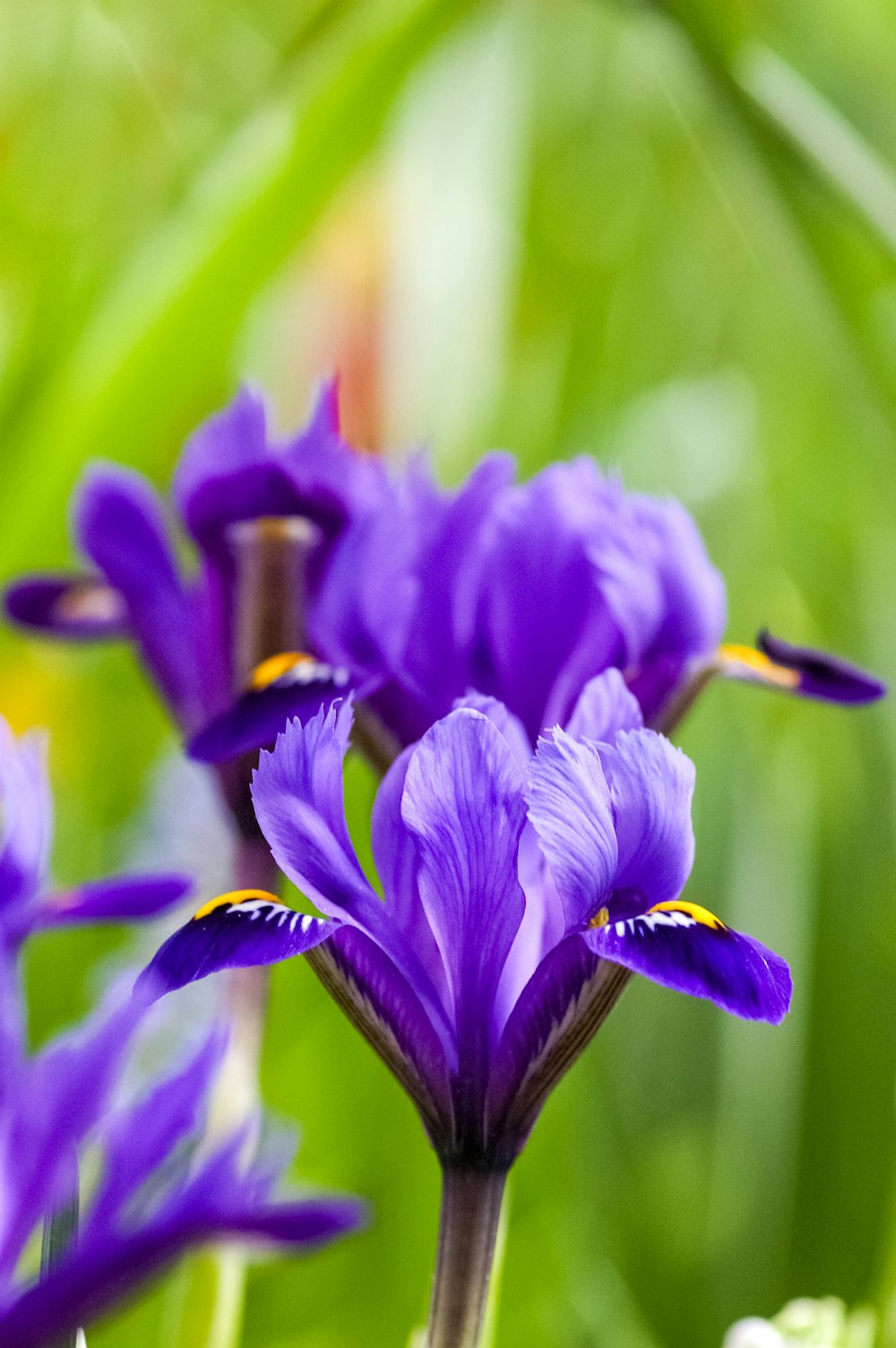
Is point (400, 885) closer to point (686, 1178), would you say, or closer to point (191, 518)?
point (191, 518)

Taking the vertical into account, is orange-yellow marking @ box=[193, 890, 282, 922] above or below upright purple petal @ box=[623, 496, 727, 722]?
below

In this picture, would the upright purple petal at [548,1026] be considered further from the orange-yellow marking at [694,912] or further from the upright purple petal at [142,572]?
the upright purple petal at [142,572]

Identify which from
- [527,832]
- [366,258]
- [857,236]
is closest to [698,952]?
[527,832]

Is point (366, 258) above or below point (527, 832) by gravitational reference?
above

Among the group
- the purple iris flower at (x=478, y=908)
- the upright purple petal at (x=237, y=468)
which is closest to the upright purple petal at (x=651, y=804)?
the purple iris flower at (x=478, y=908)

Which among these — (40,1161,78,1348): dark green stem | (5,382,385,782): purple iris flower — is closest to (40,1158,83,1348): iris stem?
(40,1161,78,1348): dark green stem

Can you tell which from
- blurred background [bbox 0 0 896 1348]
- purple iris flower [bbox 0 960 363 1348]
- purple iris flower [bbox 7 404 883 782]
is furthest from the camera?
blurred background [bbox 0 0 896 1348]

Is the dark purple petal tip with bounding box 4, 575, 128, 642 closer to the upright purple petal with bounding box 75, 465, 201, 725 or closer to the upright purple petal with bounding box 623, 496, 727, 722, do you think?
the upright purple petal with bounding box 75, 465, 201, 725

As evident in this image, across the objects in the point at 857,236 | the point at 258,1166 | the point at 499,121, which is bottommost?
the point at 258,1166
